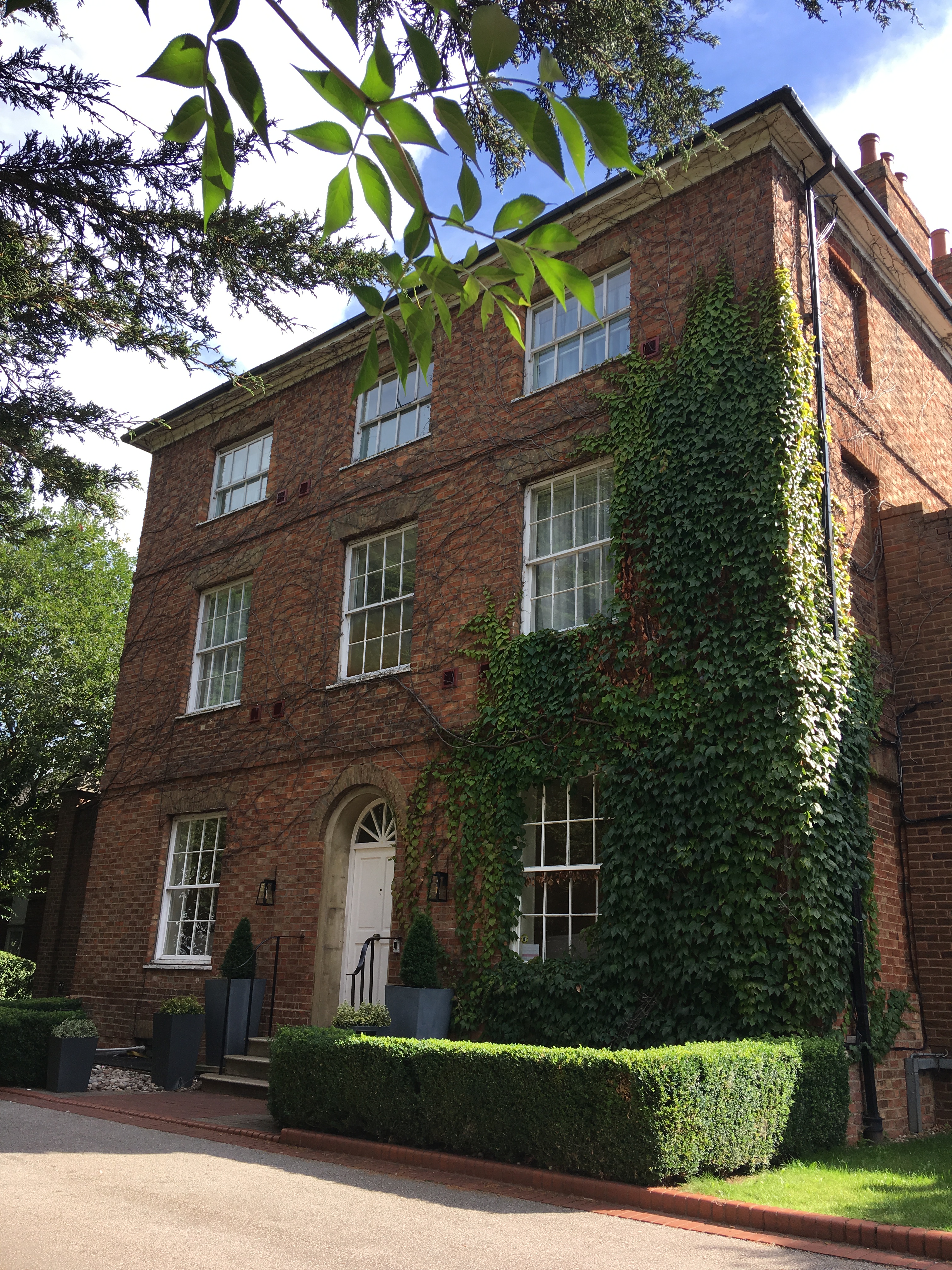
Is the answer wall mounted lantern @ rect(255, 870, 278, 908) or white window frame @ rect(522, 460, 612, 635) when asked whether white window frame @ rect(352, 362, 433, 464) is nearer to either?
white window frame @ rect(522, 460, 612, 635)

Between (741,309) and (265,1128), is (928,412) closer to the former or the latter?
(741,309)

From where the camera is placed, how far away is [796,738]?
9.00 metres

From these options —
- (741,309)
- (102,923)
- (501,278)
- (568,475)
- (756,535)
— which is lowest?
(102,923)

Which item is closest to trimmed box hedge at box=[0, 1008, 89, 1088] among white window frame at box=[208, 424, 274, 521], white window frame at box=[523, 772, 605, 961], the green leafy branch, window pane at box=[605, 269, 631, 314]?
white window frame at box=[523, 772, 605, 961]

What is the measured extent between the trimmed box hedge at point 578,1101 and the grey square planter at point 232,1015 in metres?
3.62

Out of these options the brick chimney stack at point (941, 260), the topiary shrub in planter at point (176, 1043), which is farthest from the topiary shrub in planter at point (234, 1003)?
the brick chimney stack at point (941, 260)

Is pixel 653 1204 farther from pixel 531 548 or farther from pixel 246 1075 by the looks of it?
pixel 531 548

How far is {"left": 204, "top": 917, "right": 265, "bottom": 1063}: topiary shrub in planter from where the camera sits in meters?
12.4

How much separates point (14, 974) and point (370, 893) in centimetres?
912

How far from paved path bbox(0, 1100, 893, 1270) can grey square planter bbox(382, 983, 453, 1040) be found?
2.51m

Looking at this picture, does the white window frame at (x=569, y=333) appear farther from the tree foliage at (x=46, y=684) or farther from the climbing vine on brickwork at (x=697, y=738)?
the tree foliage at (x=46, y=684)

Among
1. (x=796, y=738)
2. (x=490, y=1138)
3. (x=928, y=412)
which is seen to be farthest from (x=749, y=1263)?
(x=928, y=412)

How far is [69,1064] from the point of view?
1131 cm

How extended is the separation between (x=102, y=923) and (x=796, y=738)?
11.2 m
